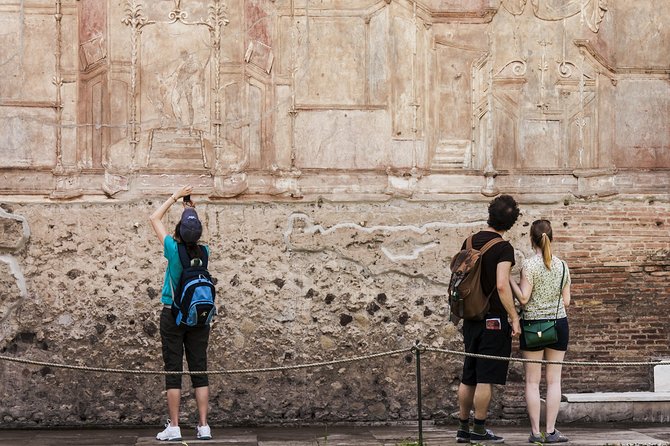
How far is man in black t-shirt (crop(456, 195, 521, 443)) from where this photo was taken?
848 centimetres

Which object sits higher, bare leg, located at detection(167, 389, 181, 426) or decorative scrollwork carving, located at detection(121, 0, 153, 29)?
decorative scrollwork carving, located at detection(121, 0, 153, 29)

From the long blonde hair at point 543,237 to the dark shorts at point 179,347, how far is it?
244 centimetres

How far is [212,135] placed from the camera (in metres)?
10.2

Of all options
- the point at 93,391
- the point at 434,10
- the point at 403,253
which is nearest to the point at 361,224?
the point at 403,253

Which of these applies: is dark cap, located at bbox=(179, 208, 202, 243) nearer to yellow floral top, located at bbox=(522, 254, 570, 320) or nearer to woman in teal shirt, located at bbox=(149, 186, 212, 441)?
woman in teal shirt, located at bbox=(149, 186, 212, 441)

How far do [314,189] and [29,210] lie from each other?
Answer: 2317 millimetres

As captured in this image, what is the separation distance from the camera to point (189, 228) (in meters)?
8.70

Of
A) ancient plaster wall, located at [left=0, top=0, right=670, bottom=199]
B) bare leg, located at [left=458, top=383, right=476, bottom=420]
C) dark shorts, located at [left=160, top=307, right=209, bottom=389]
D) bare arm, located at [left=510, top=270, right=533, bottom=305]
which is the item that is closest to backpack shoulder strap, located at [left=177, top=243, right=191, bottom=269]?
dark shorts, located at [left=160, top=307, right=209, bottom=389]

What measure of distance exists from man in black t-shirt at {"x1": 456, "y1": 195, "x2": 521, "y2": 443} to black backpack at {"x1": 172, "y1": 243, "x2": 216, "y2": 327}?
6.02 ft

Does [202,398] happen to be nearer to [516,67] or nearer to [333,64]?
[333,64]

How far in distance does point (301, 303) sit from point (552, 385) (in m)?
2.30

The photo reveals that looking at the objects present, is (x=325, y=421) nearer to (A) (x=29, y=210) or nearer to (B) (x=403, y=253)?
(B) (x=403, y=253)

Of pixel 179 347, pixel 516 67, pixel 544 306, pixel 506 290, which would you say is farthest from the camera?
pixel 516 67

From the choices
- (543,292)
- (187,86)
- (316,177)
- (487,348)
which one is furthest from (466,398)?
(187,86)
